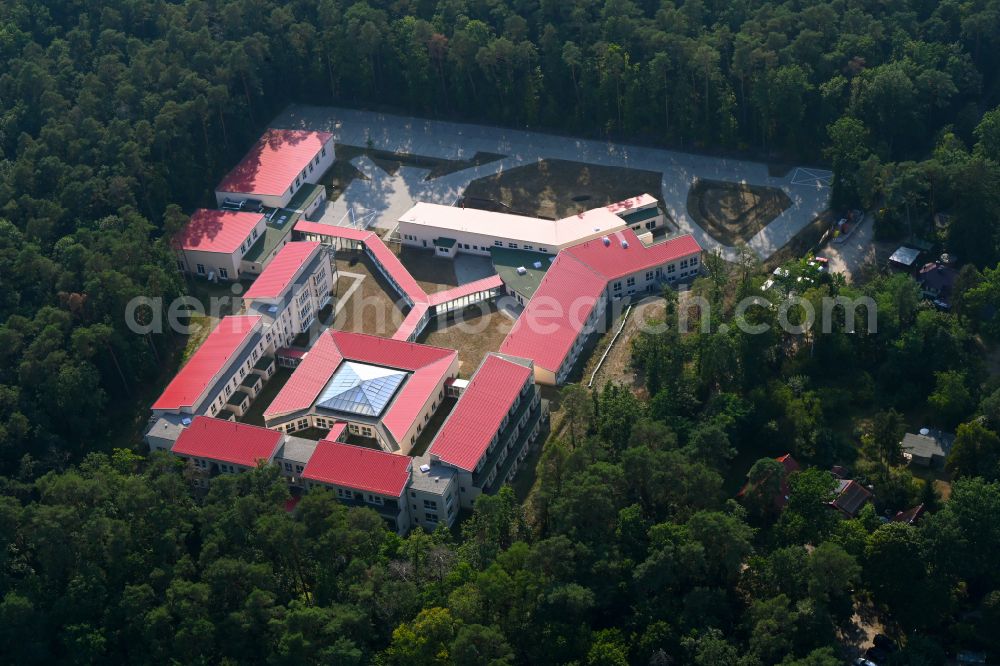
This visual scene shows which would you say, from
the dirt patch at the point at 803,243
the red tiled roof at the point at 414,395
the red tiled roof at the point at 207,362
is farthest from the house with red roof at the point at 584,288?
the red tiled roof at the point at 207,362

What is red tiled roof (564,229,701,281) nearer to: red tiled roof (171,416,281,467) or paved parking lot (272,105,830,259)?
paved parking lot (272,105,830,259)

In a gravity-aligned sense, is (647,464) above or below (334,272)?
above

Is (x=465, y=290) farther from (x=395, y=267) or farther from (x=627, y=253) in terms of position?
(x=627, y=253)

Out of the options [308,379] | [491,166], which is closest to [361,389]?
[308,379]

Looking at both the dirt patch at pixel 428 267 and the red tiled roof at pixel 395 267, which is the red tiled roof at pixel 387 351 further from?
the dirt patch at pixel 428 267

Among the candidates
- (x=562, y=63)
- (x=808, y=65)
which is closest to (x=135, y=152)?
(x=562, y=63)

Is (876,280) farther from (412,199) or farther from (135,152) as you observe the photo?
(135,152)
